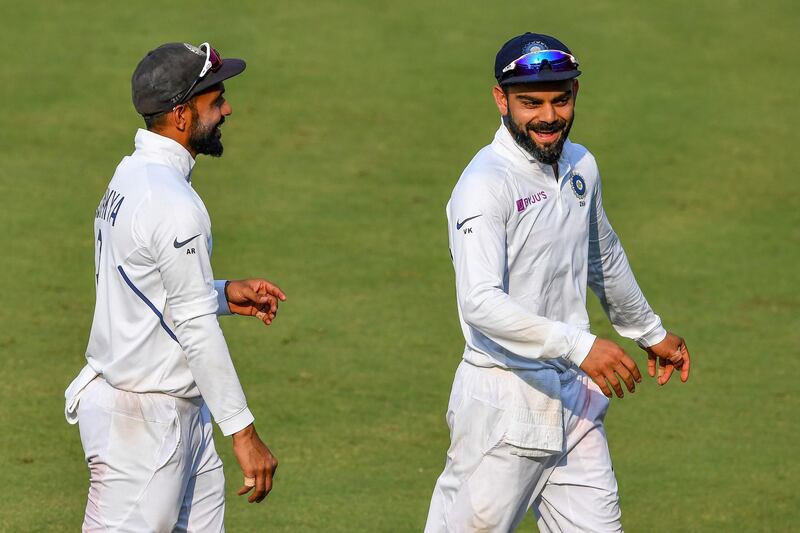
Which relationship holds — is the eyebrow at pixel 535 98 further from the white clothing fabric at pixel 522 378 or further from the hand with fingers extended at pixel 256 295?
the hand with fingers extended at pixel 256 295

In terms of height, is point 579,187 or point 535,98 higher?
point 535,98

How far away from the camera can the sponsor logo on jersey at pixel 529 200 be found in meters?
5.60

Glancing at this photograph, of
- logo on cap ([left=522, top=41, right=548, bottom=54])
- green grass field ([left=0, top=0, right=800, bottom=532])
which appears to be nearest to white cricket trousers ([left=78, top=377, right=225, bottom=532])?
logo on cap ([left=522, top=41, right=548, bottom=54])

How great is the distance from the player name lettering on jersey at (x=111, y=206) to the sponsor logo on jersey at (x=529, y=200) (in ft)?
5.21

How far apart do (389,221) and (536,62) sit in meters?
8.31

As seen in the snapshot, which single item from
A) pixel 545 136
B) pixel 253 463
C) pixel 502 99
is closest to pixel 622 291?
pixel 545 136

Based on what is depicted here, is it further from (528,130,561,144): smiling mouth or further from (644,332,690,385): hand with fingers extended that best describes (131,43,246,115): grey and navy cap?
(644,332,690,385): hand with fingers extended

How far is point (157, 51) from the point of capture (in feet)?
17.8

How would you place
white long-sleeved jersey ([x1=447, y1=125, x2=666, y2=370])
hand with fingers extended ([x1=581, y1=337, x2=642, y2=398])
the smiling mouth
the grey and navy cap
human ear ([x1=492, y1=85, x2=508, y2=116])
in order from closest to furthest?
hand with fingers extended ([x1=581, y1=337, x2=642, y2=398]) < white long-sleeved jersey ([x1=447, y1=125, x2=666, y2=370]) < the grey and navy cap < the smiling mouth < human ear ([x1=492, y1=85, x2=508, y2=116])

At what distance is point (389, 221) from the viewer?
1387 cm

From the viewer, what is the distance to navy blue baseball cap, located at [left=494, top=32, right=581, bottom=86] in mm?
5590

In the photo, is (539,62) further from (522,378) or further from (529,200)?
(522,378)

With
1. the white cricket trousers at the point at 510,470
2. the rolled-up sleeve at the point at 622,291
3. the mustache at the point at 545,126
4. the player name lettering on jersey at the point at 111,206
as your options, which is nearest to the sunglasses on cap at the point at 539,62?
the mustache at the point at 545,126

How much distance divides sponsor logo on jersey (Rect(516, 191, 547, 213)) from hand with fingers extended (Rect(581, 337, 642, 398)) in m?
0.77
